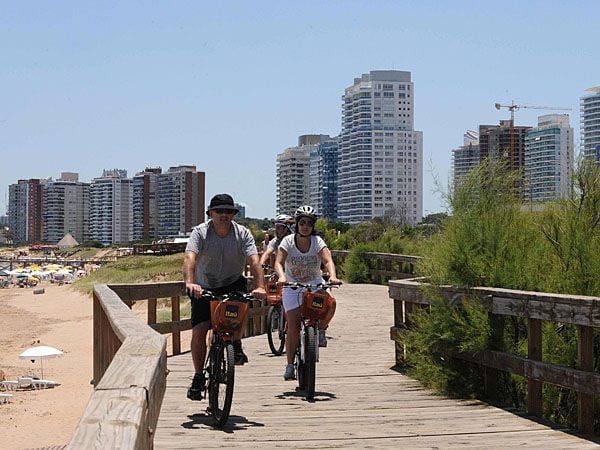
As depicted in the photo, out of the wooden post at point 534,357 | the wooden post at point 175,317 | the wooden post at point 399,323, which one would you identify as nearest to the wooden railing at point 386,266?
the wooden post at point 175,317

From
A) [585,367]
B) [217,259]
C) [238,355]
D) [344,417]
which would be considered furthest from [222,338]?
[585,367]

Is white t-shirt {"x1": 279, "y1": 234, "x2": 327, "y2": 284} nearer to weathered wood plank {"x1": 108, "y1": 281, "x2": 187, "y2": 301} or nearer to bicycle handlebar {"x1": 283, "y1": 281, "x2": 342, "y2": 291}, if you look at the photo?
bicycle handlebar {"x1": 283, "y1": 281, "x2": 342, "y2": 291}

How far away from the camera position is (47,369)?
2598 cm

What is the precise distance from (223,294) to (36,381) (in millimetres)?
15740

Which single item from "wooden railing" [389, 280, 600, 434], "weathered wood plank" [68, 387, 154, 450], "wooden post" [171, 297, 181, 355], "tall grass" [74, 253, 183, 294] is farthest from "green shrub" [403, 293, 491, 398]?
"tall grass" [74, 253, 183, 294]

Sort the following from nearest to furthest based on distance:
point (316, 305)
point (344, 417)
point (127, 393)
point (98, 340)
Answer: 1. point (127, 393)
2. point (344, 417)
3. point (316, 305)
4. point (98, 340)

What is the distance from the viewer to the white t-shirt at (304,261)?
9414 millimetres

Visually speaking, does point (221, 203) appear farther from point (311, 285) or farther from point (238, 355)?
point (311, 285)

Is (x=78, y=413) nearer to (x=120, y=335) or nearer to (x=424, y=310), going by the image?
(x=424, y=310)

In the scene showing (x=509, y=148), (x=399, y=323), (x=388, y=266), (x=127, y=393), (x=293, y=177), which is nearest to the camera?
(x=127, y=393)

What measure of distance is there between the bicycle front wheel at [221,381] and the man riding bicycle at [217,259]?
1.11 feet

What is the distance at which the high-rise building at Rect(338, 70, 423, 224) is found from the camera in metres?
182

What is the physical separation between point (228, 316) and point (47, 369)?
19834mm

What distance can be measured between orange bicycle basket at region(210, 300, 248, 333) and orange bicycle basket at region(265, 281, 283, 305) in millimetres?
5379
